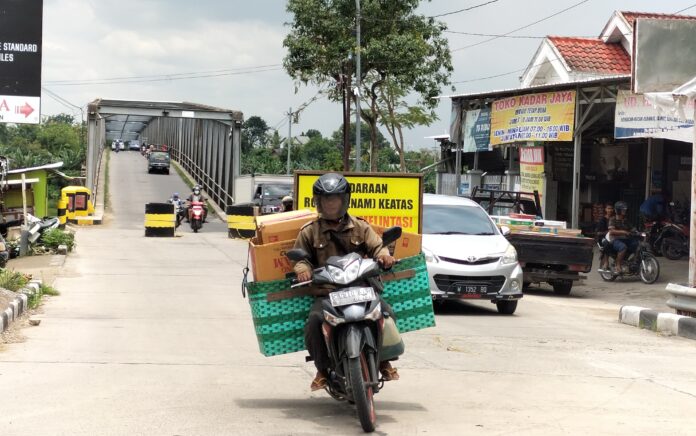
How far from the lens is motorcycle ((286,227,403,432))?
609 centimetres

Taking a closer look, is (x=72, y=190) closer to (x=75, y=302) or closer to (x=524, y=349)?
(x=75, y=302)

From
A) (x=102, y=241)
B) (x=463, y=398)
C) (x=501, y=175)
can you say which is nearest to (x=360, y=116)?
(x=501, y=175)

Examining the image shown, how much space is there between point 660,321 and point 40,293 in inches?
339

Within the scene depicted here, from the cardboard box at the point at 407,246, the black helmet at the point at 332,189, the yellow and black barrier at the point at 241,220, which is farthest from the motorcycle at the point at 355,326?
the yellow and black barrier at the point at 241,220

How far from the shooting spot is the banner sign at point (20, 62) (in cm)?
1816

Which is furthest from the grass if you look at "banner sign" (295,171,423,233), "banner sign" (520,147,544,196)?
"banner sign" (520,147,544,196)

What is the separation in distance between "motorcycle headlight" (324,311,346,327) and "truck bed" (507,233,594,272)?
460 inches

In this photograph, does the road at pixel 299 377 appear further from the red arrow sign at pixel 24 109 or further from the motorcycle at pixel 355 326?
the red arrow sign at pixel 24 109

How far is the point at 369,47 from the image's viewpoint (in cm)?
4009

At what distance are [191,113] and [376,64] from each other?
980 cm

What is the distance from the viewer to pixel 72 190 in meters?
40.3

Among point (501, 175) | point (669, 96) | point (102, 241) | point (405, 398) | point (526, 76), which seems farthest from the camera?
point (526, 76)

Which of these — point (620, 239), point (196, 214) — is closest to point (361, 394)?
point (620, 239)

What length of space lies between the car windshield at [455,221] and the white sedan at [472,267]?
0.14ft
